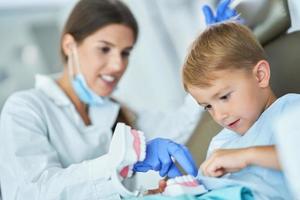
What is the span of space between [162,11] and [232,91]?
119 cm

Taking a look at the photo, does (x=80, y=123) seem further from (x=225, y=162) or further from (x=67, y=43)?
(x=225, y=162)

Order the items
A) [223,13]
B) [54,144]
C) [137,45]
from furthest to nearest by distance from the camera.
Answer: [137,45]
[54,144]
[223,13]

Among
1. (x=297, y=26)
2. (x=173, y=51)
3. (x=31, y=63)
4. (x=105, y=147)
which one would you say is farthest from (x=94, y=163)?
(x=31, y=63)

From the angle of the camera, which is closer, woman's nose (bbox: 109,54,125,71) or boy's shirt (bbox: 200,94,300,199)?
boy's shirt (bbox: 200,94,300,199)

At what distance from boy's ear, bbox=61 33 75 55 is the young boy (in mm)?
635

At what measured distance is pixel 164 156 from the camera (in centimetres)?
116

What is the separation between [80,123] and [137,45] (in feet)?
2.49

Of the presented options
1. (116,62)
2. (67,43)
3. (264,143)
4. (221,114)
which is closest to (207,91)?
(221,114)

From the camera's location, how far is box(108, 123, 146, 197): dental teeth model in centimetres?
110

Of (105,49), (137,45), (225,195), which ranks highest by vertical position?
(105,49)

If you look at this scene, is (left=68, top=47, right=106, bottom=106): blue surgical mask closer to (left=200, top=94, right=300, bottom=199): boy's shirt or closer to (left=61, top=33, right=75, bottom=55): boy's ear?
(left=61, top=33, right=75, bottom=55): boy's ear

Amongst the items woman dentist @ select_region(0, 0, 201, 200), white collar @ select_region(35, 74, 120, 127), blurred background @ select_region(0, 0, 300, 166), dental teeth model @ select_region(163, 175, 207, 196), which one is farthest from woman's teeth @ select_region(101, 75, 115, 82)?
dental teeth model @ select_region(163, 175, 207, 196)

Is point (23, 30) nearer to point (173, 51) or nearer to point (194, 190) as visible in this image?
point (173, 51)

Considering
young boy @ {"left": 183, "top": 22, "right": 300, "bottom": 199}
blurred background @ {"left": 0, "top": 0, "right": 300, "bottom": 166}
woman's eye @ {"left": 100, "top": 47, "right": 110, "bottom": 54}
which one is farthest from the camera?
blurred background @ {"left": 0, "top": 0, "right": 300, "bottom": 166}
